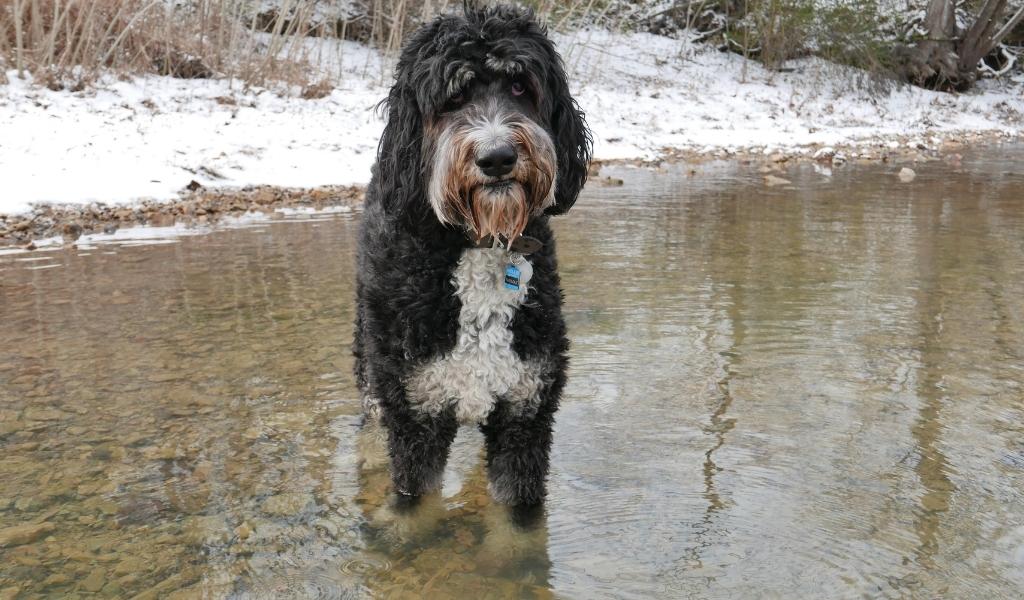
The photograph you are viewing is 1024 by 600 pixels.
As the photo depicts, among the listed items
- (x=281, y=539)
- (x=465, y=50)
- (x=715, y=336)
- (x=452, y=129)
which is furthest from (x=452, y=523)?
(x=715, y=336)

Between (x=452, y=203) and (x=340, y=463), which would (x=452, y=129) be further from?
(x=340, y=463)

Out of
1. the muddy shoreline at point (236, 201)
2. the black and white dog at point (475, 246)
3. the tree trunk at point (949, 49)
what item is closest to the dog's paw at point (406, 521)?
the black and white dog at point (475, 246)

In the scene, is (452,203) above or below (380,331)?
above

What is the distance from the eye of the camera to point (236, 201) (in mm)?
11234

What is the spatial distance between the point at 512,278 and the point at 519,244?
14cm

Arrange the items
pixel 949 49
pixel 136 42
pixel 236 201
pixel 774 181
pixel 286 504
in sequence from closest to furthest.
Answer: pixel 286 504
pixel 236 201
pixel 774 181
pixel 136 42
pixel 949 49

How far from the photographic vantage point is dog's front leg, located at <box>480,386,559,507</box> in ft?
11.0

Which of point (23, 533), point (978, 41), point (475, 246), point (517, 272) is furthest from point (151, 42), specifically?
point (978, 41)

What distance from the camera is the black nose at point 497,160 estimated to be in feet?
9.89

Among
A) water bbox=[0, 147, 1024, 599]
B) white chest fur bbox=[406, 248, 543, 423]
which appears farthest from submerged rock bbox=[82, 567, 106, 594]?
white chest fur bbox=[406, 248, 543, 423]

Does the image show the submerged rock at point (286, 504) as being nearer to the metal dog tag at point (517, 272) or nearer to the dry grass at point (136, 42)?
the metal dog tag at point (517, 272)

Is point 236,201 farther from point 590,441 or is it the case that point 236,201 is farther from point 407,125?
point 407,125

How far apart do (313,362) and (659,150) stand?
13697 mm

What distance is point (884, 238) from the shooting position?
28.3 feet
